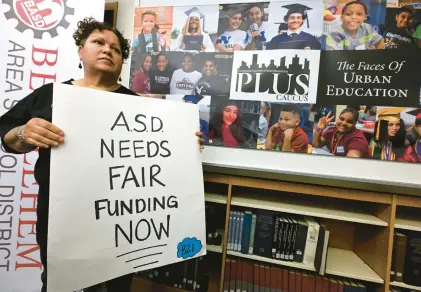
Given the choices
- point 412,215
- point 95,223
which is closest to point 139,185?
point 95,223

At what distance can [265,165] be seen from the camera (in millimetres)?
1476

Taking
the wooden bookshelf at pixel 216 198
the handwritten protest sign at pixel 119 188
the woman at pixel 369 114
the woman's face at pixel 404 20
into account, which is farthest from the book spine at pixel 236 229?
the woman's face at pixel 404 20

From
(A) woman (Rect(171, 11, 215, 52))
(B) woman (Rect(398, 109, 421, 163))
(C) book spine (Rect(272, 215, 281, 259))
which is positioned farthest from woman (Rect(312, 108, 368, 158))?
(A) woman (Rect(171, 11, 215, 52))

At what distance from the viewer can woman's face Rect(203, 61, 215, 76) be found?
1575 mm

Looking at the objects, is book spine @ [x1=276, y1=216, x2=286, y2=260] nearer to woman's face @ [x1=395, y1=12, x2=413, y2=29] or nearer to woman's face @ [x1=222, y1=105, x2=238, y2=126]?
woman's face @ [x1=222, y1=105, x2=238, y2=126]

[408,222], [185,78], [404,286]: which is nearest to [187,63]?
[185,78]

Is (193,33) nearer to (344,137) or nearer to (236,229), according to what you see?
(344,137)

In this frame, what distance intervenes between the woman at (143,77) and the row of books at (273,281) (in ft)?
4.07

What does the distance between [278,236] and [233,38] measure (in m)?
1.21

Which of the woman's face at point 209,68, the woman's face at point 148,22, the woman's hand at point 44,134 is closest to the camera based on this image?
the woman's hand at point 44,134

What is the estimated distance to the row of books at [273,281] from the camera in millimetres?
1256

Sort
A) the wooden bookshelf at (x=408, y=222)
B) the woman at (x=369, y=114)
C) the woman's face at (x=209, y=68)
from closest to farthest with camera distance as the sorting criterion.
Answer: the wooden bookshelf at (x=408, y=222) → the woman at (x=369, y=114) → the woman's face at (x=209, y=68)

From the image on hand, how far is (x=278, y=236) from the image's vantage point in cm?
129

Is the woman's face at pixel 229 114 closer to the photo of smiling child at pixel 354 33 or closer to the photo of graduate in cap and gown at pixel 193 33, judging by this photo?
the photo of graduate in cap and gown at pixel 193 33
